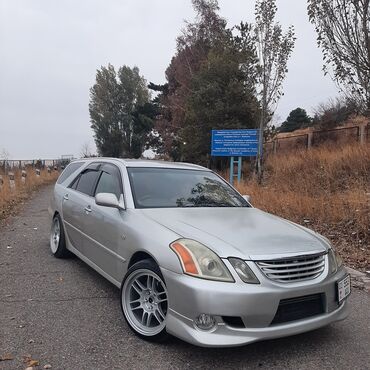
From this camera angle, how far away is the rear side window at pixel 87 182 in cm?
525

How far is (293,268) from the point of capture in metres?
3.10

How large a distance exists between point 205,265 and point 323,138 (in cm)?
1683

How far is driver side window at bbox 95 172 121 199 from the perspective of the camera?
4559 mm

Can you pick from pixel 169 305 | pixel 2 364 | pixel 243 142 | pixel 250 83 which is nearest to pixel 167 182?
pixel 169 305

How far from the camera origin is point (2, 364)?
2963 millimetres

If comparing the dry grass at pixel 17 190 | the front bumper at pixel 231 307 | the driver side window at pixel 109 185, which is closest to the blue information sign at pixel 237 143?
the dry grass at pixel 17 190

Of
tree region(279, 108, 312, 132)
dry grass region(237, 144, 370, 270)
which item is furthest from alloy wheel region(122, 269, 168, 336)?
tree region(279, 108, 312, 132)

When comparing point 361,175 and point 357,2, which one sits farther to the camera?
point 361,175

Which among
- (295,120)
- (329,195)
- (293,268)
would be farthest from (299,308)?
(295,120)

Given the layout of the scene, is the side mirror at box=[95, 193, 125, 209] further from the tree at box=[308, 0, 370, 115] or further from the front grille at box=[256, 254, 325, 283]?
the tree at box=[308, 0, 370, 115]

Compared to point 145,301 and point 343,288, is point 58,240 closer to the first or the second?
point 145,301

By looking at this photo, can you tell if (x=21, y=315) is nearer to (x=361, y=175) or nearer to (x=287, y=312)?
(x=287, y=312)

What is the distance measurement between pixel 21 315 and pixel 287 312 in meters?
2.46

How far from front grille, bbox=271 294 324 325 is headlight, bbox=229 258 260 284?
0.27 m
